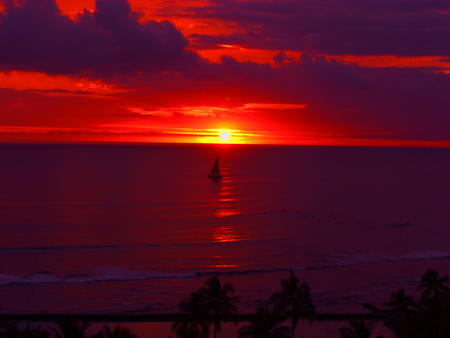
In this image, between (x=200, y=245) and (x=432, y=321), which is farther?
(x=200, y=245)

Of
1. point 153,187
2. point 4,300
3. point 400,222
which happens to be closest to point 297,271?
point 4,300

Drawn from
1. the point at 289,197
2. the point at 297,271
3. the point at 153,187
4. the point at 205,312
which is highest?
the point at 153,187

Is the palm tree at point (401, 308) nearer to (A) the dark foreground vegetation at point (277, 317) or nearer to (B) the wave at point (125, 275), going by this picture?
(A) the dark foreground vegetation at point (277, 317)

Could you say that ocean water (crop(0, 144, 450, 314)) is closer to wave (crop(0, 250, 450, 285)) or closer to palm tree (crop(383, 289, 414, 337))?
wave (crop(0, 250, 450, 285))

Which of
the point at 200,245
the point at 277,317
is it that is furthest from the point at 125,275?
the point at 277,317

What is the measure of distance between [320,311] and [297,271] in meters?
11.1

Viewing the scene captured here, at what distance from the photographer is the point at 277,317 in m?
24.1

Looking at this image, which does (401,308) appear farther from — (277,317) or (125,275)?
(125,275)

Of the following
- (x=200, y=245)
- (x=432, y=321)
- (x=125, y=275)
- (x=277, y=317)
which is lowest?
(x=432, y=321)

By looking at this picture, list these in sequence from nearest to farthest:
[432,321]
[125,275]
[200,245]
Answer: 1. [432,321]
2. [125,275]
3. [200,245]

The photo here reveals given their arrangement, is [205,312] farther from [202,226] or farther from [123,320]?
[202,226]

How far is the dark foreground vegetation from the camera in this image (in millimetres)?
20859

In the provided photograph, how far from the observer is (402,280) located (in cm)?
4794

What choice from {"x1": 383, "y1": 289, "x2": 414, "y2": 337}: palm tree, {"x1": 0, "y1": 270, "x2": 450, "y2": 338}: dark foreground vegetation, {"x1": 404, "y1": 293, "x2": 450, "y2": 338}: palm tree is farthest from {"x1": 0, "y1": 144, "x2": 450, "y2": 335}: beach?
{"x1": 404, "y1": 293, "x2": 450, "y2": 338}: palm tree
